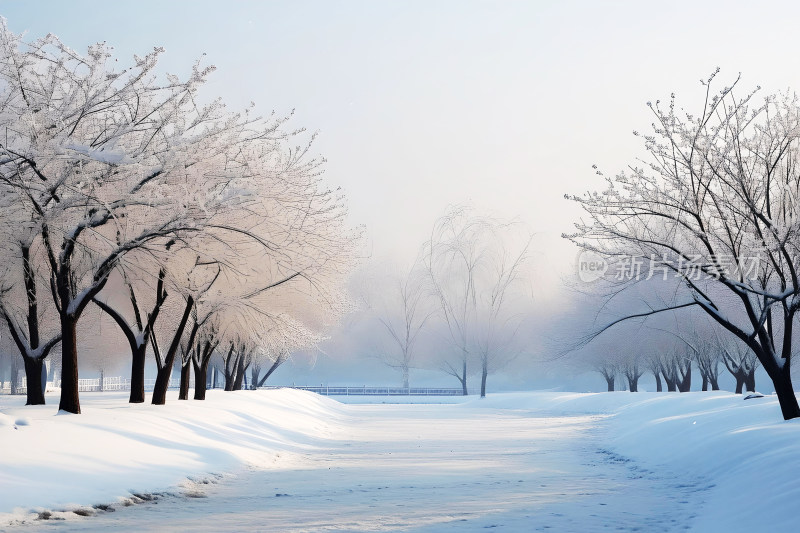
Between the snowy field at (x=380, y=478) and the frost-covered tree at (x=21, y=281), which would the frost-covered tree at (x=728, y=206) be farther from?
the frost-covered tree at (x=21, y=281)

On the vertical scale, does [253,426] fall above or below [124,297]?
below

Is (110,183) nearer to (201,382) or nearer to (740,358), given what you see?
(201,382)

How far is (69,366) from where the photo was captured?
1627 centimetres

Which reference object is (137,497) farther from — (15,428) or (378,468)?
(378,468)

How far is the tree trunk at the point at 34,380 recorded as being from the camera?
22844 mm

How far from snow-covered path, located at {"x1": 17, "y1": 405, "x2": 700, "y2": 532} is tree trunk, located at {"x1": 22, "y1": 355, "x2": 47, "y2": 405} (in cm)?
881

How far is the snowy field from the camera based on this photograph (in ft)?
30.0

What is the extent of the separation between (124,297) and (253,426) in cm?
750

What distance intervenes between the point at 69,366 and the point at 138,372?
283 inches

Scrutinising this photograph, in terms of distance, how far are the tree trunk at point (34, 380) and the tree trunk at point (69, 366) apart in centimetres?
707

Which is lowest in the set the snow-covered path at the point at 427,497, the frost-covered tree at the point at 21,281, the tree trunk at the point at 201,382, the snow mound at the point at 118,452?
the snow-covered path at the point at 427,497

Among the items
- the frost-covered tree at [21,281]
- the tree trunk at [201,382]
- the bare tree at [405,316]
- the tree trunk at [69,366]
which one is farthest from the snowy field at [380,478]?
the bare tree at [405,316]

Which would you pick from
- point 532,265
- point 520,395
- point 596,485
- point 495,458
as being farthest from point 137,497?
point 532,265

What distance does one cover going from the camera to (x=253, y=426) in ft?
72.5
